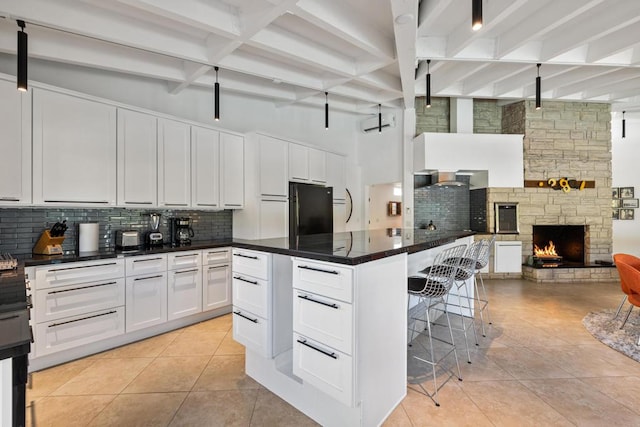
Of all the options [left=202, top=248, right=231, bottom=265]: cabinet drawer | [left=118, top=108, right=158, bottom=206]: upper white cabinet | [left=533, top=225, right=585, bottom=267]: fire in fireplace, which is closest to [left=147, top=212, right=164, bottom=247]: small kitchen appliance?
[left=118, top=108, right=158, bottom=206]: upper white cabinet

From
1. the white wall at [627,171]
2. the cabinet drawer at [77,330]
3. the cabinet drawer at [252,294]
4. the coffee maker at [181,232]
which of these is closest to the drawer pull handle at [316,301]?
the cabinet drawer at [252,294]

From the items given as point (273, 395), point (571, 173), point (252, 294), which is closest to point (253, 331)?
point (252, 294)

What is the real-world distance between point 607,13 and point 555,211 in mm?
3629

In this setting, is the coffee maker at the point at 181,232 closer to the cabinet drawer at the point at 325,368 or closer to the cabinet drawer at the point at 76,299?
the cabinet drawer at the point at 76,299

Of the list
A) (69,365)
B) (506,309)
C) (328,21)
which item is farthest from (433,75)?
(69,365)

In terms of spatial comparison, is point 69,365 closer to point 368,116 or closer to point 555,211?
point 368,116

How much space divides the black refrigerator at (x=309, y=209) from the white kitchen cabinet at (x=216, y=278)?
1.05 metres

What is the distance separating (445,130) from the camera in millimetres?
5801

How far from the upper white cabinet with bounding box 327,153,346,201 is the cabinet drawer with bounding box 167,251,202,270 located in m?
2.56

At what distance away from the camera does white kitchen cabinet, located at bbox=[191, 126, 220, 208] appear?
11.6 feet

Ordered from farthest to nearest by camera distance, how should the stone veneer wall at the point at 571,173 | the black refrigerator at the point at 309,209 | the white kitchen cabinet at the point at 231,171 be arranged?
the stone veneer wall at the point at 571,173, the black refrigerator at the point at 309,209, the white kitchen cabinet at the point at 231,171

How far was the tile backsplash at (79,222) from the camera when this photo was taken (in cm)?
258

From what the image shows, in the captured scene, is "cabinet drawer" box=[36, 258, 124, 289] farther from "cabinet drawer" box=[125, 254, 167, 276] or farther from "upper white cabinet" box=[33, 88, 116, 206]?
"upper white cabinet" box=[33, 88, 116, 206]

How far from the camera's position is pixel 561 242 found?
19.3 feet
